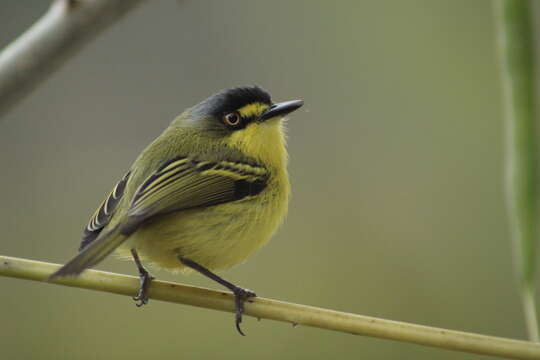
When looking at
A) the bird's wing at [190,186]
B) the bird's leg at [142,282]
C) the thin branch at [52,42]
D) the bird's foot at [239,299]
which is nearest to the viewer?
the thin branch at [52,42]

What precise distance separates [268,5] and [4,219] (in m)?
2.43

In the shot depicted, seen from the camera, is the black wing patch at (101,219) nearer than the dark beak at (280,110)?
Yes

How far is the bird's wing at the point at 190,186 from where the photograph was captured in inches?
93.3

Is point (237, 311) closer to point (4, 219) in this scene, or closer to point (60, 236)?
point (60, 236)

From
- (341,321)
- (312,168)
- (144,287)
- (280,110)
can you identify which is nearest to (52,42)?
(341,321)

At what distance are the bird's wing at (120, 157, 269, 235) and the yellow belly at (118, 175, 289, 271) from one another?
0.05 metres

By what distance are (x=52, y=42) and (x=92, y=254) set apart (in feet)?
3.21

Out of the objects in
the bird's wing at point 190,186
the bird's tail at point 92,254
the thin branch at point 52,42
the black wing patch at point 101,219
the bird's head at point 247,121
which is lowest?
the bird's tail at point 92,254

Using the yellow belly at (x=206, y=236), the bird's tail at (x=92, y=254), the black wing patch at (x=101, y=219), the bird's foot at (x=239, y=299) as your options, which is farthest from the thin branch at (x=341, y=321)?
the black wing patch at (x=101, y=219)

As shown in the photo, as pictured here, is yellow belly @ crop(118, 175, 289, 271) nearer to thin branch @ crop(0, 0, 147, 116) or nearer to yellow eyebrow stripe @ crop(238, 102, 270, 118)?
yellow eyebrow stripe @ crop(238, 102, 270, 118)

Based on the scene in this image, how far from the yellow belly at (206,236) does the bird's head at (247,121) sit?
1.27 ft

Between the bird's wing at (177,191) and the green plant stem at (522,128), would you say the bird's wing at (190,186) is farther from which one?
the green plant stem at (522,128)

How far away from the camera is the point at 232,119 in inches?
A: 119

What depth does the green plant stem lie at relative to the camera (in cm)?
114
